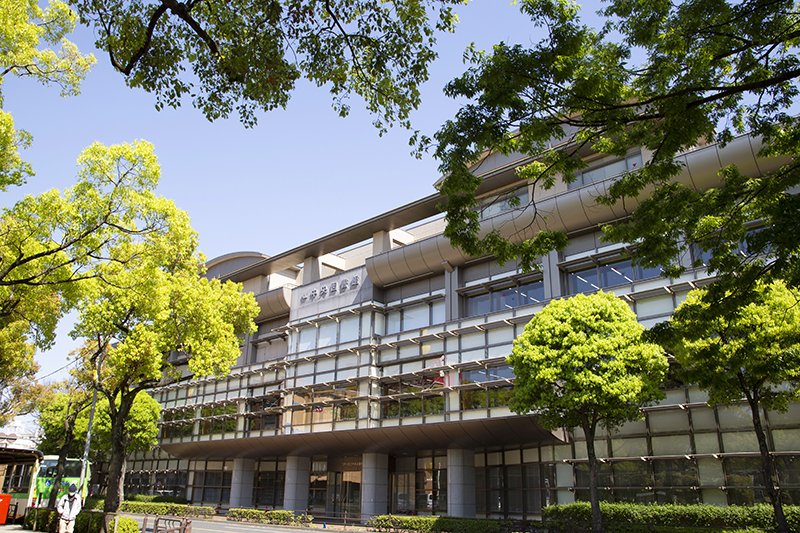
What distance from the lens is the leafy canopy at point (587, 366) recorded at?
797 inches

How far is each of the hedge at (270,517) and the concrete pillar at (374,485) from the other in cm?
323

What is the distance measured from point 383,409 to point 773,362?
2001 centimetres

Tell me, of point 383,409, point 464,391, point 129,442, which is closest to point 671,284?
point 464,391

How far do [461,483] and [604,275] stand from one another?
12.2m

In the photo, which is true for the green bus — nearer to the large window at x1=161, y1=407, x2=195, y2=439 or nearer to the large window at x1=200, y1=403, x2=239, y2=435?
the large window at x1=161, y1=407, x2=195, y2=439

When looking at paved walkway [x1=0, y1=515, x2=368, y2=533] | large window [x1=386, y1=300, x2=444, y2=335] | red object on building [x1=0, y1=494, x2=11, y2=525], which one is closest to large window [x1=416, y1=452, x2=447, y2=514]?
paved walkway [x1=0, y1=515, x2=368, y2=533]

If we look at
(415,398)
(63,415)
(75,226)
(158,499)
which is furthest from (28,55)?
(63,415)

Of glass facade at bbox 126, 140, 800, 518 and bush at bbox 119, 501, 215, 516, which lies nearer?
glass facade at bbox 126, 140, 800, 518

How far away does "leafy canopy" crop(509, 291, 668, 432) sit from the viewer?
20250 mm

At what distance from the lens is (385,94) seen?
368 inches

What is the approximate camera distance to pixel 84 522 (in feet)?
65.4

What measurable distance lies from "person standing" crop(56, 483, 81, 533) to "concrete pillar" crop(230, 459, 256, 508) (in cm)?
2303

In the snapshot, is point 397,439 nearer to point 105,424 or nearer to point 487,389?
point 487,389

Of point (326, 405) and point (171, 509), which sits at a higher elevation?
point (326, 405)
